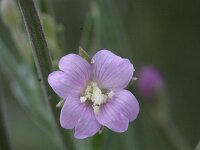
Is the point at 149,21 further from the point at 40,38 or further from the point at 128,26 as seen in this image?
the point at 40,38

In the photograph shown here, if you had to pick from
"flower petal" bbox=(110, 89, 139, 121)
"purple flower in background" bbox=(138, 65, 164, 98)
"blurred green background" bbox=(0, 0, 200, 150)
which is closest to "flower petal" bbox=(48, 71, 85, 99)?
"flower petal" bbox=(110, 89, 139, 121)

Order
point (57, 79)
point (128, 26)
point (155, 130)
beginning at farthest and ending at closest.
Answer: point (128, 26) < point (155, 130) < point (57, 79)

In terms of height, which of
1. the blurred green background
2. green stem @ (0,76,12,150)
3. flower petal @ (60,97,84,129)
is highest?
flower petal @ (60,97,84,129)

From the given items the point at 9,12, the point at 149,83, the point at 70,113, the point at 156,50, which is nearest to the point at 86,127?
the point at 70,113

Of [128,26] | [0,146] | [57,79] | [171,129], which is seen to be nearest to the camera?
[57,79]

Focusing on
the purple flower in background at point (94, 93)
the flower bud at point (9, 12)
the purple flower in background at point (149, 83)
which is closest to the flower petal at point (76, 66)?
the purple flower in background at point (94, 93)

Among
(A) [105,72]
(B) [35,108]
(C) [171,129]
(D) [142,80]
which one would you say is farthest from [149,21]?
(A) [105,72]

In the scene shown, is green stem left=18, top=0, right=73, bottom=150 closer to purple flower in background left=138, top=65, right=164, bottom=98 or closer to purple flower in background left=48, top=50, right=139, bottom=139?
purple flower in background left=48, top=50, right=139, bottom=139

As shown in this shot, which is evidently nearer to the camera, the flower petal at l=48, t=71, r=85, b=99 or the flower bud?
the flower petal at l=48, t=71, r=85, b=99
